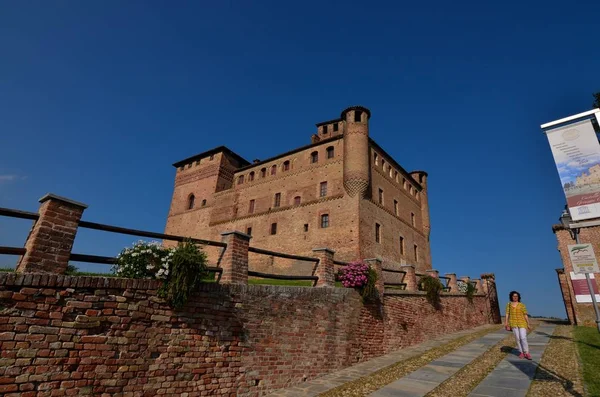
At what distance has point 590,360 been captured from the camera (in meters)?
7.27

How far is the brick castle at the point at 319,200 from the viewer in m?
23.8

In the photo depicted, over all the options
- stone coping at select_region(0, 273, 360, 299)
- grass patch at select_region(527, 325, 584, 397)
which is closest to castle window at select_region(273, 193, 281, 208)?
stone coping at select_region(0, 273, 360, 299)

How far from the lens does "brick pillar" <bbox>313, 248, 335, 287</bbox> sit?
381 inches

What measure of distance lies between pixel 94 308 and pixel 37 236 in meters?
1.48

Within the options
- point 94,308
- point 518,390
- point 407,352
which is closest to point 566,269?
point 407,352

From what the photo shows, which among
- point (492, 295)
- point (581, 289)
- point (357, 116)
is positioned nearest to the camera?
point (581, 289)

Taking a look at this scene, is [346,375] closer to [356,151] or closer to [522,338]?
[522,338]

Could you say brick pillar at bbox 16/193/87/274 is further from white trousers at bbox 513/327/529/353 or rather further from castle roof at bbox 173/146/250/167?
castle roof at bbox 173/146/250/167

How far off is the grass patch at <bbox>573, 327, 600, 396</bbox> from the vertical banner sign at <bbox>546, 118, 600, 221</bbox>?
3.02m

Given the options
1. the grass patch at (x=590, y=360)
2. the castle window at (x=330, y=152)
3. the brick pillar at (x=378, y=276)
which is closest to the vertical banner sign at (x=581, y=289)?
the grass patch at (x=590, y=360)

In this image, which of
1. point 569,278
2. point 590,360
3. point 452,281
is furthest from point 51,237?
point 569,278

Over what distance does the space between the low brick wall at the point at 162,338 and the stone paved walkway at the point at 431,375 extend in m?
2.20

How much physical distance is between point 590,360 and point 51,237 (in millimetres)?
11625

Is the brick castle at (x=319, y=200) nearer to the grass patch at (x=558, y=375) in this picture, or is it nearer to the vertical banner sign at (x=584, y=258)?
the grass patch at (x=558, y=375)
